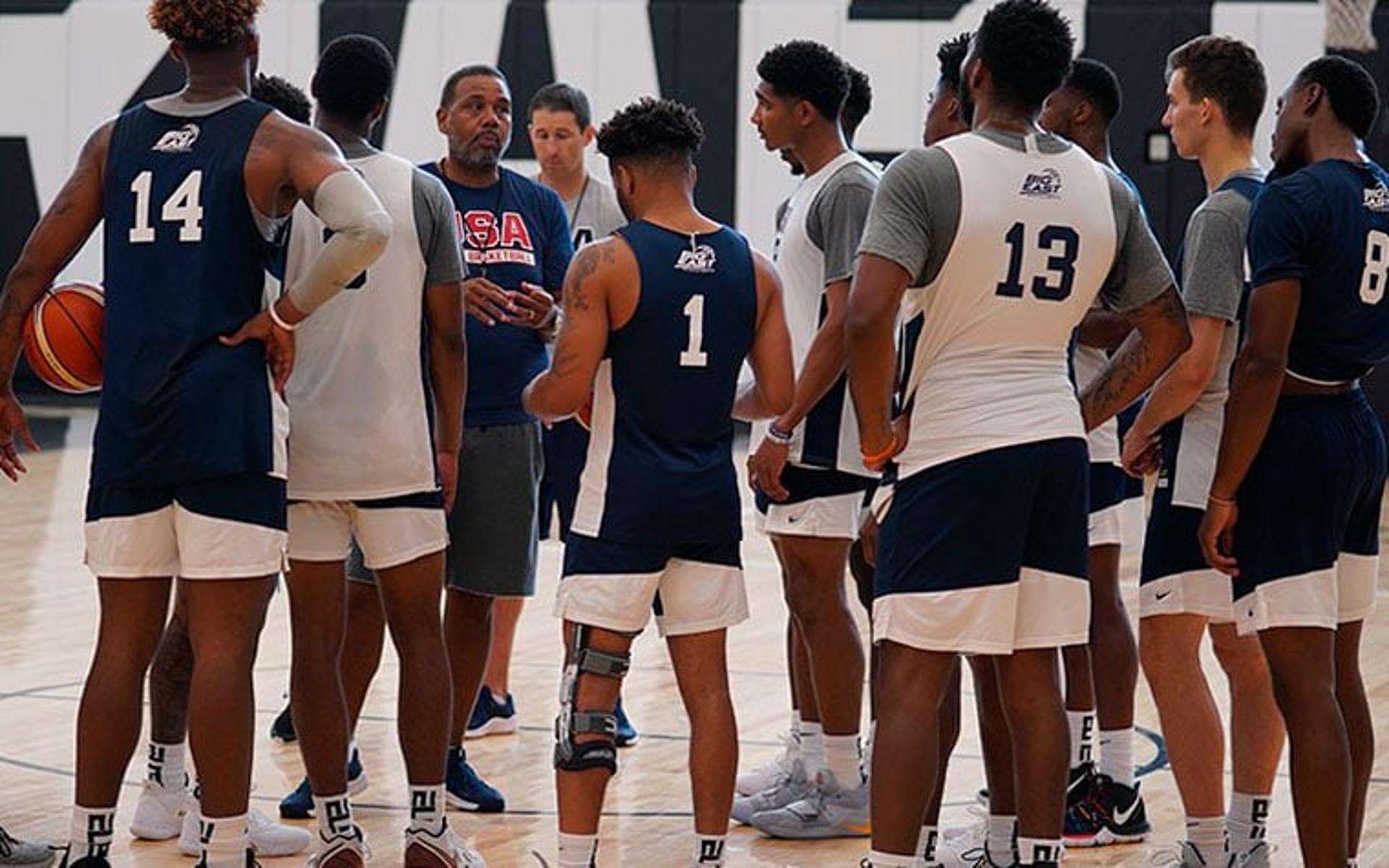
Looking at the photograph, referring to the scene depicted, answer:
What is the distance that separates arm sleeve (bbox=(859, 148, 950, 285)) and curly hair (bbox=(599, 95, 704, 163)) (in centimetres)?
63

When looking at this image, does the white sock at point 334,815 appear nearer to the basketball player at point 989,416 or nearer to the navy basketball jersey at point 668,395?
the navy basketball jersey at point 668,395

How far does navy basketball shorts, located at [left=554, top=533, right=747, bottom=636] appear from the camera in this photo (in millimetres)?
4676

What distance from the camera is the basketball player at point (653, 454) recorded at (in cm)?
464

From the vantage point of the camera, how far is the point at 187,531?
4426 millimetres

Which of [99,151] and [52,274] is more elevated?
[99,151]

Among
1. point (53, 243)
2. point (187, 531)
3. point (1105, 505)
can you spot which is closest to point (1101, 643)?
point (1105, 505)

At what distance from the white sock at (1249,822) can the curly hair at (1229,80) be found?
1659 millimetres

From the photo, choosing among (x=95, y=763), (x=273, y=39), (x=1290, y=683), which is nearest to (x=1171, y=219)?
(x=273, y=39)

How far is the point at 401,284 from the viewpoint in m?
5.00

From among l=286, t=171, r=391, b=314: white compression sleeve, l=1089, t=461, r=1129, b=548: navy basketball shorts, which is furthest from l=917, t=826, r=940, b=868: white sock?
l=286, t=171, r=391, b=314: white compression sleeve

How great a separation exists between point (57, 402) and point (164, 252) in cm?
1456

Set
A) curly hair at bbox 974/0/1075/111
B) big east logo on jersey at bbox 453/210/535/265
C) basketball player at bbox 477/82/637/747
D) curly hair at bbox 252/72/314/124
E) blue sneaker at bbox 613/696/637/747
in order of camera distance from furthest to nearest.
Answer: basketball player at bbox 477/82/637/747 < blue sneaker at bbox 613/696/637/747 < big east logo on jersey at bbox 453/210/535/265 < curly hair at bbox 252/72/314/124 < curly hair at bbox 974/0/1075/111

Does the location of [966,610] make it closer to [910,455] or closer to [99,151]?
[910,455]

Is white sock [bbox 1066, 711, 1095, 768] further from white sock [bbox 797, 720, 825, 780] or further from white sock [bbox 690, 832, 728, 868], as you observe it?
white sock [bbox 690, 832, 728, 868]
